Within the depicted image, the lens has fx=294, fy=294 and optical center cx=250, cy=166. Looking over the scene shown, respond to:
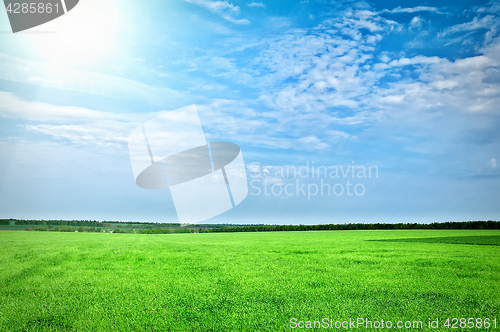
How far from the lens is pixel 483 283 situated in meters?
6.59

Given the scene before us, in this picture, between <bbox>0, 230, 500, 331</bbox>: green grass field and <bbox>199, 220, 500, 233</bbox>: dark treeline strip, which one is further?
<bbox>199, 220, 500, 233</bbox>: dark treeline strip

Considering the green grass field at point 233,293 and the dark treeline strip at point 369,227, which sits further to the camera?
the dark treeline strip at point 369,227

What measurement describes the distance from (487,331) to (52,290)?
7783 millimetres

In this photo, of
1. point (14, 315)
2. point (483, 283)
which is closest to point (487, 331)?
point (483, 283)

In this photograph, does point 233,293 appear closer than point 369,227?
Yes

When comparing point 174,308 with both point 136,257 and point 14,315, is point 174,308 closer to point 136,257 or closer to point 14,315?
point 14,315

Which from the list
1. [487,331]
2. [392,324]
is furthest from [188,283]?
[487,331]

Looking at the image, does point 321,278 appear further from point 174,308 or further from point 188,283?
point 174,308

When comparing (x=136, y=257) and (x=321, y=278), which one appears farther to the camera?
(x=136, y=257)

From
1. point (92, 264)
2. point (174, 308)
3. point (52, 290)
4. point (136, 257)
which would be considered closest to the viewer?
point (174, 308)

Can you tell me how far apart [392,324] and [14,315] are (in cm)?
595

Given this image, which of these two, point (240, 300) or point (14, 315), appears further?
point (240, 300)

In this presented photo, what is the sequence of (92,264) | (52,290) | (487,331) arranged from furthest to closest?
(92,264), (52,290), (487,331)

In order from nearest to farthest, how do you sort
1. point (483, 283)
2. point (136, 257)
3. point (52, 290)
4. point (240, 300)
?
point (240, 300) < point (52, 290) < point (483, 283) < point (136, 257)
